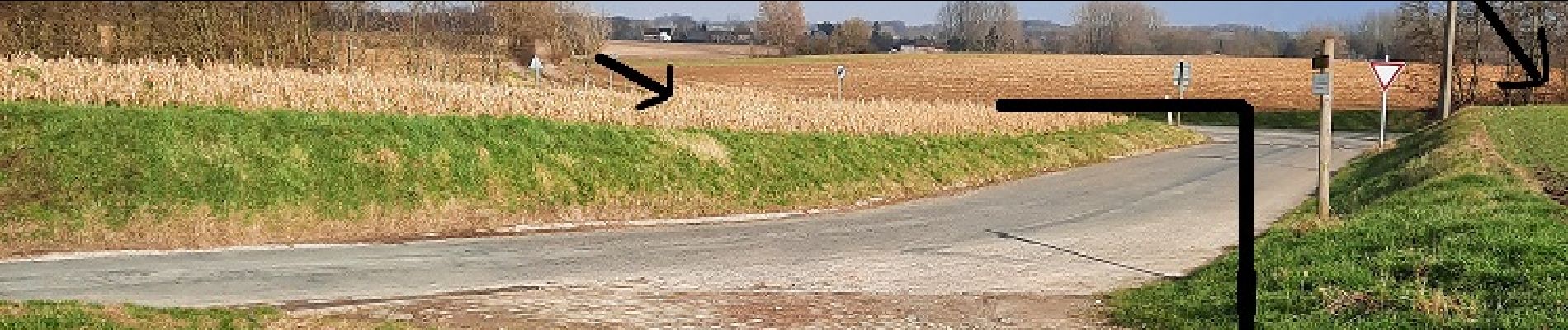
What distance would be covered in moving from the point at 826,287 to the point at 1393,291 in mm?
5453

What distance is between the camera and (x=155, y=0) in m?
32.0

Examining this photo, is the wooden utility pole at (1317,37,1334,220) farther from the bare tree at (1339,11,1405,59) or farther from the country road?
the bare tree at (1339,11,1405,59)

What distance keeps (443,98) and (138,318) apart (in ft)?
50.9

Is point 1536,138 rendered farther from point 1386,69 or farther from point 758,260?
point 758,260

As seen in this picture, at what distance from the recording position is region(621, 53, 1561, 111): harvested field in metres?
24.9

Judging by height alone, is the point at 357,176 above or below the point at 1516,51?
below

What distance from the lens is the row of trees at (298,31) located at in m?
29.6

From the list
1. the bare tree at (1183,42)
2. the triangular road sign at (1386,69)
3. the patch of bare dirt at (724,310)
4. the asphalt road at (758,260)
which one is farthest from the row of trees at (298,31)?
the triangular road sign at (1386,69)

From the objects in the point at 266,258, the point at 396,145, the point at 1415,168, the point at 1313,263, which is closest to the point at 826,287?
the point at 1313,263

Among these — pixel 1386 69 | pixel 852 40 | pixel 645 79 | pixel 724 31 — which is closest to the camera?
pixel 645 79

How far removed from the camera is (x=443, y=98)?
24.1m

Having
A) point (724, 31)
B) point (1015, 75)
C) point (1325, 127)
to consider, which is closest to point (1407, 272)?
point (1325, 127)

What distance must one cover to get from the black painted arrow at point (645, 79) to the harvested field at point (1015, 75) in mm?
12434

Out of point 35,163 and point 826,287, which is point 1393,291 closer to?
point 826,287
